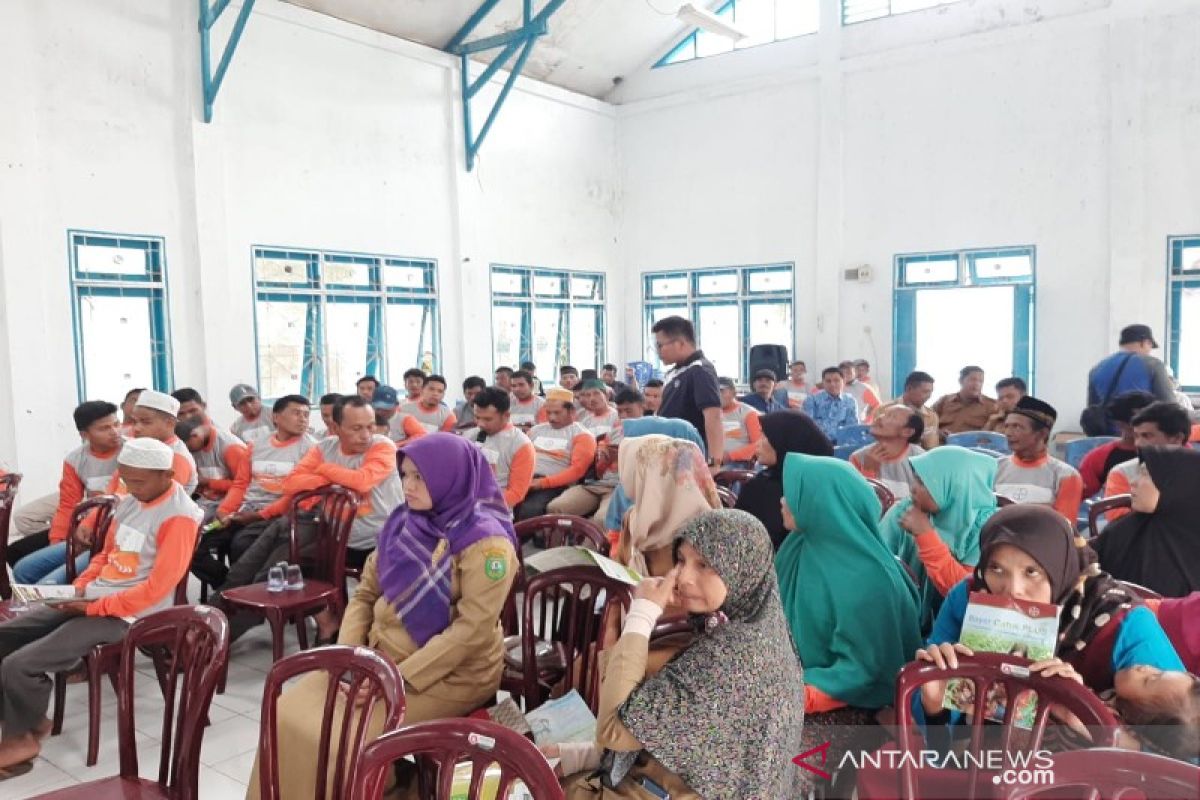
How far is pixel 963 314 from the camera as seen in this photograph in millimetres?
9156

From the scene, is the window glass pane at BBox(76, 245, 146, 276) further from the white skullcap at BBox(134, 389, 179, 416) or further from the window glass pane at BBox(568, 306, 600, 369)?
the window glass pane at BBox(568, 306, 600, 369)

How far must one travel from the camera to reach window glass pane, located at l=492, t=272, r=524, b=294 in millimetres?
9695

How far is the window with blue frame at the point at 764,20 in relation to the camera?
9.93 metres

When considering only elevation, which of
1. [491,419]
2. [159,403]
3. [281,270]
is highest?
[281,270]

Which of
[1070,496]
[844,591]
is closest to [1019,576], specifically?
[844,591]

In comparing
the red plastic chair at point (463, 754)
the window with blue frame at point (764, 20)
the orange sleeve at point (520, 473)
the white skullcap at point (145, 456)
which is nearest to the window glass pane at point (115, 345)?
the orange sleeve at point (520, 473)

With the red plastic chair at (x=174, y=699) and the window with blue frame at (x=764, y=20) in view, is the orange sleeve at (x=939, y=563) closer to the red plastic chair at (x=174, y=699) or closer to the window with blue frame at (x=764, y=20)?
the red plastic chair at (x=174, y=699)

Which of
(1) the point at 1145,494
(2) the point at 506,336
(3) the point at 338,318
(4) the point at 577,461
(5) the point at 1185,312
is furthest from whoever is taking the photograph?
(2) the point at 506,336

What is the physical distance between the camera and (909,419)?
3721 mm

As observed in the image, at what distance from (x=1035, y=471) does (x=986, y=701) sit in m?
2.40

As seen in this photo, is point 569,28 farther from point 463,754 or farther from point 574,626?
point 463,754

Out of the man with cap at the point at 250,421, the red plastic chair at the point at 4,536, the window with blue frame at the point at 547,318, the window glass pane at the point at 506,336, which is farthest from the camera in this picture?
the window with blue frame at the point at 547,318

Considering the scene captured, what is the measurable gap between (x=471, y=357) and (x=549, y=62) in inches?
150

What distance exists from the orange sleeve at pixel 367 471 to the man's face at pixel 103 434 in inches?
37.8
